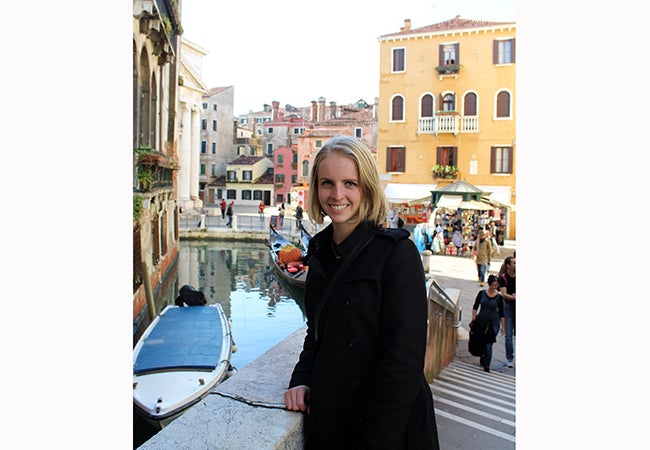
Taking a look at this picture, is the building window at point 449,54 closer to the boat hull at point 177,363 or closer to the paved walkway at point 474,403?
the boat hull at point 177,363

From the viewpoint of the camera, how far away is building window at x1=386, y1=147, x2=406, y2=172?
23.9 meters

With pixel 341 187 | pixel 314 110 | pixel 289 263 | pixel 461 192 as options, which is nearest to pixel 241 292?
pixel 289 263

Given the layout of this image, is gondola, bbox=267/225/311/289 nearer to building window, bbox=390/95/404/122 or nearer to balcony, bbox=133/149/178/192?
balcony, bbox=133/149/178/192

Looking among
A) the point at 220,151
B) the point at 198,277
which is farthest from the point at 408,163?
the point at 220,151

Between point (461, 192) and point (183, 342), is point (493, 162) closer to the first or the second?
point (461, 192)

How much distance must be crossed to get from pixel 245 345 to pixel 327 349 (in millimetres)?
11364

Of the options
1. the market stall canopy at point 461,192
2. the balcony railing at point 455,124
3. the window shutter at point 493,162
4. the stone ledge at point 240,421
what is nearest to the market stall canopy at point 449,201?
the market stall canopy at point 461,192

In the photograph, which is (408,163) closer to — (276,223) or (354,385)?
(276,223)

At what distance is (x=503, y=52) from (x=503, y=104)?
2.15 m

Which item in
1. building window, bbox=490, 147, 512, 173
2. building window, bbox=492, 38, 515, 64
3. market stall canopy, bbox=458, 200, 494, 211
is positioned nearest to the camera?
market stall canopy, bbox=458, 200, 494, 211

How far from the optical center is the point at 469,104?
75.7 ft

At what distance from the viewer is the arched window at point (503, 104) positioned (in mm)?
22594

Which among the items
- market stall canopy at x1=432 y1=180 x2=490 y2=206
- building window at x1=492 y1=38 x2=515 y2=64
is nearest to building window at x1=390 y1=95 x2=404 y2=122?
building window at x1=492 y1=38 x2=515 y2=64

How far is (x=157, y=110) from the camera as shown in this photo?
1376 centimetres
